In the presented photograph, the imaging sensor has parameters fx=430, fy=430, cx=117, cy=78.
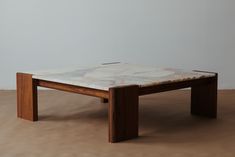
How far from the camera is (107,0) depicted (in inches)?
171

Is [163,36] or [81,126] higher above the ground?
[163,36]

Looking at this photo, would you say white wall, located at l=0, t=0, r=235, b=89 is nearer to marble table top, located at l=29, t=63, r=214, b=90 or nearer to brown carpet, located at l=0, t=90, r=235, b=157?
brown carpet, located at l=0, t=90, r=235, b=157

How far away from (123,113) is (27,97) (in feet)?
2.81

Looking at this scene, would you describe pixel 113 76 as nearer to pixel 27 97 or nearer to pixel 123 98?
pixel 123 98

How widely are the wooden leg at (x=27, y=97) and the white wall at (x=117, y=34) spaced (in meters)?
1.44

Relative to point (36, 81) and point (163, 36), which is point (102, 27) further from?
point (36, 81)

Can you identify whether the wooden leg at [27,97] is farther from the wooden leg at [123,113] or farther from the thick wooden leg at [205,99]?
the thick wooden leg at [205,99]

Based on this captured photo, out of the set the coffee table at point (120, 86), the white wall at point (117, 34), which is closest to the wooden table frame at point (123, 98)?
the coffee table at point (120, 86)

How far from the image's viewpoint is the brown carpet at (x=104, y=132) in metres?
2.23

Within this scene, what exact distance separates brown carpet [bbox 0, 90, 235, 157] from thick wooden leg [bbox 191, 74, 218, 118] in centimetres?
8

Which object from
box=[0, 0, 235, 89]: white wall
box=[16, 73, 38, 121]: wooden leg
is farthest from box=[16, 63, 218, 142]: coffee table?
box=[0, 0, 235, 89]: white wall

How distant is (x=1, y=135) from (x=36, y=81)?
493 millimetres

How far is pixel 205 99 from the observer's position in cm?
303

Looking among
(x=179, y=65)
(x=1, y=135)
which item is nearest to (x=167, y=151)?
(x=1, y=135)
